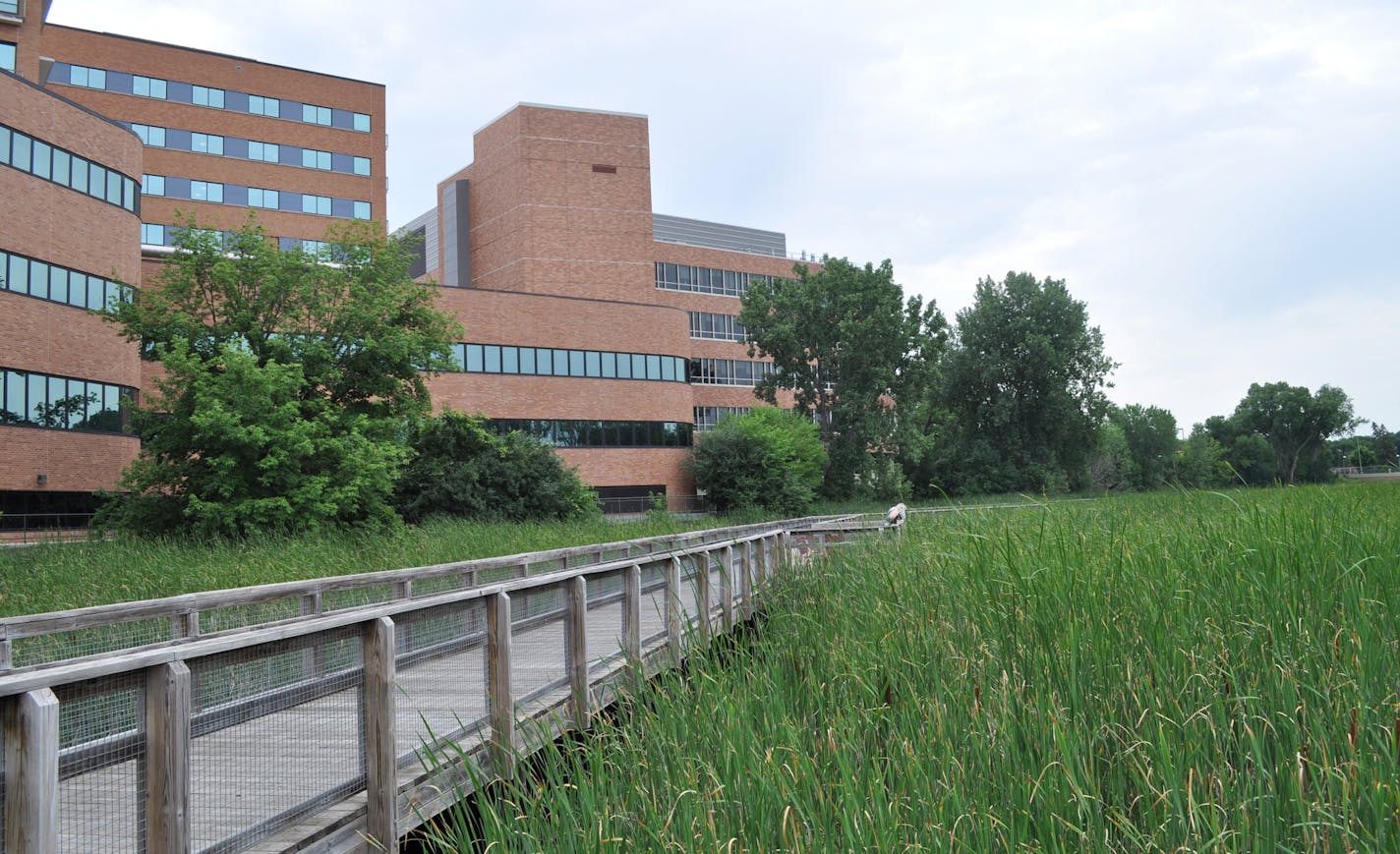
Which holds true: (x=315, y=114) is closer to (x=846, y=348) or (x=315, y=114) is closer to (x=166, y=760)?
(x=846, y=348)

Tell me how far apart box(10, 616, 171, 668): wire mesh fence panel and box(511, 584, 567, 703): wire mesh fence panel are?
4.06 m

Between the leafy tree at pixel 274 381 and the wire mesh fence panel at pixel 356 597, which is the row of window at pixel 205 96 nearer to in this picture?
the leafy tree at pixel 274 381

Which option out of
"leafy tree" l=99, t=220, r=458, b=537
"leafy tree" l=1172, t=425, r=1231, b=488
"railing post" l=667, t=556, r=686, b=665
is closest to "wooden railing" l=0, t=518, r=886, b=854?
"railing post" l=667, t=556, r=686, b=665

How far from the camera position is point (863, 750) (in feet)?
14.0

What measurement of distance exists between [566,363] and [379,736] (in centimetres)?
5038

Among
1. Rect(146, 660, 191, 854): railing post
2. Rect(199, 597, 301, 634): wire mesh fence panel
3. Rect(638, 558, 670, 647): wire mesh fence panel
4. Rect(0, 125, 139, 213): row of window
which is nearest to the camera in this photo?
Rect(146, 660, 191, 854): railing post

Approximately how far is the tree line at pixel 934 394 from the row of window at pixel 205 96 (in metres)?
26.2

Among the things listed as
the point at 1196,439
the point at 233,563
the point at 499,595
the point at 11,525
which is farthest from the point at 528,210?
the point at 1196,439

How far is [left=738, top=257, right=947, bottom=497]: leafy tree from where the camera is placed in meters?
61.4

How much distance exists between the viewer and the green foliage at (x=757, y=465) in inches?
2156

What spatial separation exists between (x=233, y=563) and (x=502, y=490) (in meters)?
22.4

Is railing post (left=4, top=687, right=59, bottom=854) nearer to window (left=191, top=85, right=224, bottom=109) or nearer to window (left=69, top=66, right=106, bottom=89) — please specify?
window (left=69, top=66, right=106, bottom=89)

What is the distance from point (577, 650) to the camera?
6660 millimetres

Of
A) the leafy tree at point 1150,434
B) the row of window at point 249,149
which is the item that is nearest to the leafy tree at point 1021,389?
the leafy tree at point 1150,434
